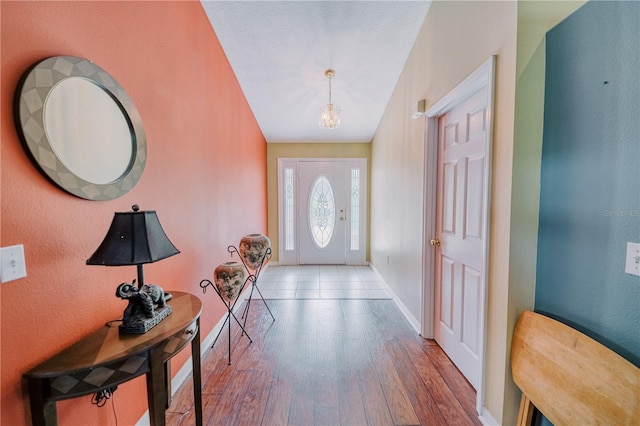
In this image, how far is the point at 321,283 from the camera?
397cm

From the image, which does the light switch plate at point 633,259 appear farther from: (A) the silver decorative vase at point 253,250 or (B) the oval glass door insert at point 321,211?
(B) the oval glass door insert at point 321,211

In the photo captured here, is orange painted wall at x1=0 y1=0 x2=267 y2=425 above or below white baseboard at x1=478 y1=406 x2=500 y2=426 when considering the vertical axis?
above

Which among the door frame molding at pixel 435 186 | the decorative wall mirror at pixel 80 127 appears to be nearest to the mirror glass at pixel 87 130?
the decorative wall mirror at pixel 80 127

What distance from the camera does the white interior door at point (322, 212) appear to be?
493 centimetres

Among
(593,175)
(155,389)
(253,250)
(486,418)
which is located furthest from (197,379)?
(593,175)

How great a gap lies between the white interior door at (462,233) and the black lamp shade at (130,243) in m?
1.69

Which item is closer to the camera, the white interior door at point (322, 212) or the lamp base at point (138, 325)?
the lamp base at point (138, 325)

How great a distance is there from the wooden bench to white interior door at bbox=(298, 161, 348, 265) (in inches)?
148

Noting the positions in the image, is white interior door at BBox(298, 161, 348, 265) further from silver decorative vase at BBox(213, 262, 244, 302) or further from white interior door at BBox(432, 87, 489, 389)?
silver decorative vase at BBox(213, 262, 244, 302)

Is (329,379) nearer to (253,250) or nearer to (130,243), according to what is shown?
(253,250)

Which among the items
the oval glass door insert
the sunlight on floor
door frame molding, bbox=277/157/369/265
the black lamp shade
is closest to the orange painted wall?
the black lamp shade

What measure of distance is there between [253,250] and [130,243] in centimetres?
162

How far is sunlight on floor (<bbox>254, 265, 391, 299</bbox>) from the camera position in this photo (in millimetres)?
3508

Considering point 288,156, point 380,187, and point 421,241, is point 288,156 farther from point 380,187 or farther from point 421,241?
point 421,241
